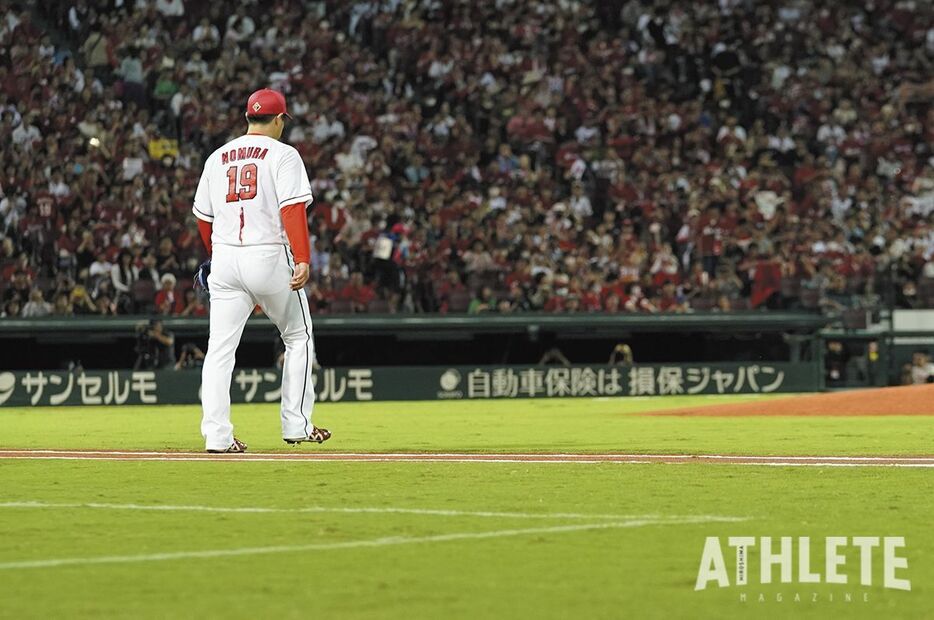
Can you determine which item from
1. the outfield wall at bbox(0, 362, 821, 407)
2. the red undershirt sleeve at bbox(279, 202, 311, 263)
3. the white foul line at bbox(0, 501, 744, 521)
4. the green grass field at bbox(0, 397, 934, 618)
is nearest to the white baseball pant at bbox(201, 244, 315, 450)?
the red undershirt sleeve at bbox(279, 202, 311, 263)

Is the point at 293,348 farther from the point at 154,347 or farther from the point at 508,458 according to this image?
the point at 154,347

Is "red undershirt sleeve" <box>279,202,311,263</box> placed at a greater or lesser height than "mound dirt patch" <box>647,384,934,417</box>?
greater

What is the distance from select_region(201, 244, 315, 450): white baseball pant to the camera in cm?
974

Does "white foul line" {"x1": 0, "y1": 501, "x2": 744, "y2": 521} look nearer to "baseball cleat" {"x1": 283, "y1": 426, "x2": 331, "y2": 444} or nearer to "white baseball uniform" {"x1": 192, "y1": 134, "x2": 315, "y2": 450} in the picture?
"white baseball uniform" {"x1": 192, "y1": 134, "x2": 315, "y2": 450}

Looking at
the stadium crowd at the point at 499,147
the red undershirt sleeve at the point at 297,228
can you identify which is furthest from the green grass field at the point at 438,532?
the stadium crowd at the point at 499,147

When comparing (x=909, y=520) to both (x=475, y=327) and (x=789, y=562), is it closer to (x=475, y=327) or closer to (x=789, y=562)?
(x=789, y=562)

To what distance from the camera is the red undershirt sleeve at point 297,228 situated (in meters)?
9.59

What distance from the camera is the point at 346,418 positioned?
1633 centimetres

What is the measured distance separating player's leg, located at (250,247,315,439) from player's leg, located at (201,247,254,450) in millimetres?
167

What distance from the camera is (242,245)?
9781 mm

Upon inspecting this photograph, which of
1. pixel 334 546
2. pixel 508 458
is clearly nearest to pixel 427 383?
pixel 508 458

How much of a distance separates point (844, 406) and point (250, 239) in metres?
8.07

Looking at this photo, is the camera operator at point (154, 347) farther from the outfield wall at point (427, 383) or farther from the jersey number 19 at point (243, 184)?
the jersey number 19 at point (243, 184)

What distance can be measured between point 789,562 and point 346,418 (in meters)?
11.2
